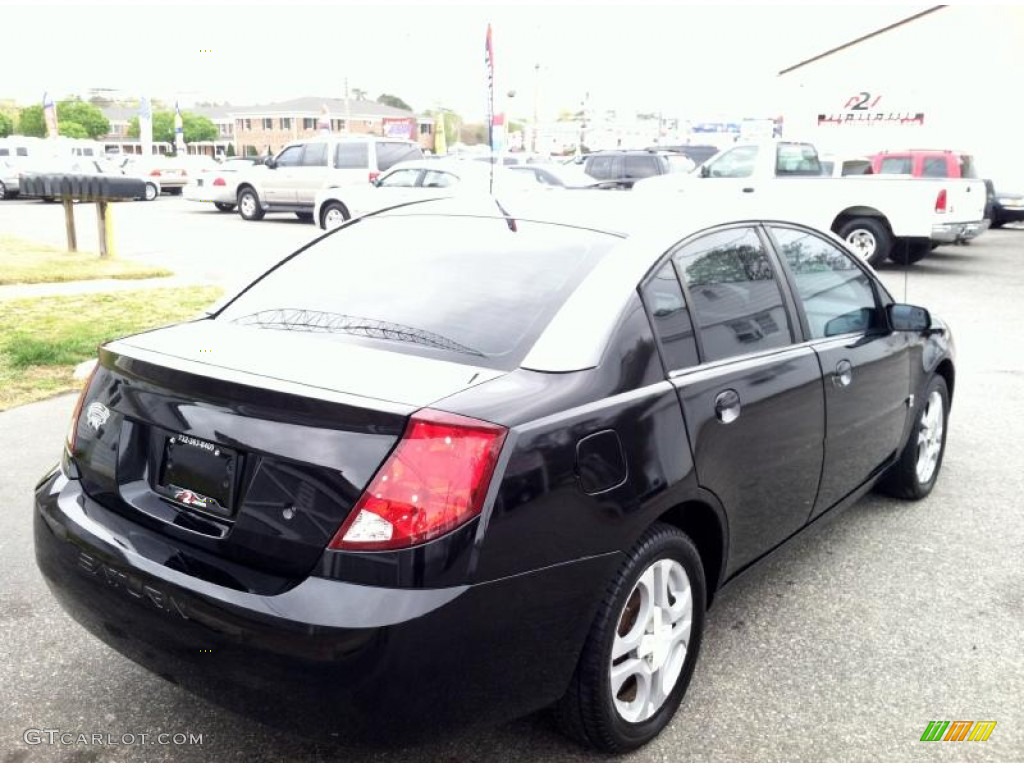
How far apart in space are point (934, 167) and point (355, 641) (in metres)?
18.9

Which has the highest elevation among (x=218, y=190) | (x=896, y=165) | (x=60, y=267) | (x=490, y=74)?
(x=490, y=74)

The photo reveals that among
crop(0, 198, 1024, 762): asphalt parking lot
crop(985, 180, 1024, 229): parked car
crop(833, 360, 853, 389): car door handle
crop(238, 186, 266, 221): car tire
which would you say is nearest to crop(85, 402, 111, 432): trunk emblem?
crop(0, 198, 1024, 762): asphalt parking lot

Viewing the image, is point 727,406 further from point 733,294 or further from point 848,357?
point 848,357

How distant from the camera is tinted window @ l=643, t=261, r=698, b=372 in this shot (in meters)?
2.84

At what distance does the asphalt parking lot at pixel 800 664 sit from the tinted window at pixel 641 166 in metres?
16.6

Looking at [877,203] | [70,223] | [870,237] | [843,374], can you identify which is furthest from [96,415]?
[870,237]

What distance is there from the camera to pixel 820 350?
142 inches

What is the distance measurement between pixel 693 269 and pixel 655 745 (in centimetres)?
151

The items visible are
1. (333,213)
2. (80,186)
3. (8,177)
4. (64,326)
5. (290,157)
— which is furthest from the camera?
(8,177)

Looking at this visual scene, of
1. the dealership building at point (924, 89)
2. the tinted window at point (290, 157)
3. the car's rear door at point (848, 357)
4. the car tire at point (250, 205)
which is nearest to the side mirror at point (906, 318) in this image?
the car's rear door at point (848, 357)

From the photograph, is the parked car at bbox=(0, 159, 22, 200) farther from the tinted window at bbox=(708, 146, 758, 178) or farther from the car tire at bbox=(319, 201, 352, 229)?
the tinted window at bbox=(708, 146, 758, 178)

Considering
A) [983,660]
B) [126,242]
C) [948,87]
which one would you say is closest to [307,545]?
[983,660]

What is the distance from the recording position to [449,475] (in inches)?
87.3

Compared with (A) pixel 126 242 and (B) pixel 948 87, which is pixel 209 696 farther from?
(B) pixel 948 87
